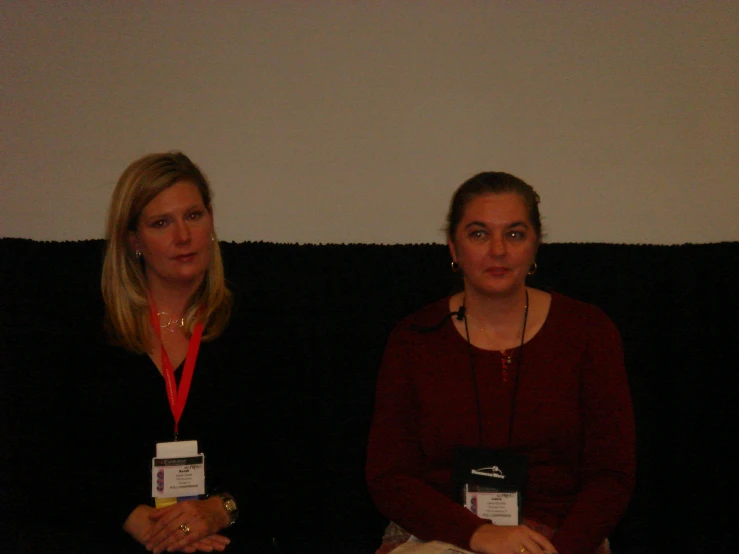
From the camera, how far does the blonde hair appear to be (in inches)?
81.7

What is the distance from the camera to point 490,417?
6.27 feet

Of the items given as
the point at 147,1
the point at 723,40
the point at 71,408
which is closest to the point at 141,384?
the point at 71,408

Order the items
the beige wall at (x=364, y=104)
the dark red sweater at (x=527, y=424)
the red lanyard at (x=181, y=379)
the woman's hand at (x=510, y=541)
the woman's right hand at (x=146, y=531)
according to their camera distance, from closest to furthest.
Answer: the woman's hand at (x=510, y=541), the dark red sweater at (x=527, y=424), the woman's right hand at (x=146, y=531), the red lanyard at (x=181, y=379), the beige wall at (x=364, y=104)

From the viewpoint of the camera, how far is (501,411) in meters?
1.91

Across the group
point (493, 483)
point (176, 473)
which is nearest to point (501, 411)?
point (493, 483)

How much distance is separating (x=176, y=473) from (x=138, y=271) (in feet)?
1.93

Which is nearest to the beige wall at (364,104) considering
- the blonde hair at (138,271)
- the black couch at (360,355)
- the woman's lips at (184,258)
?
the black couch at (360,355)

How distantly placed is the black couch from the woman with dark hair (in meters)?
0.27

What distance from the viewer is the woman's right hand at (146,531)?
1921mm

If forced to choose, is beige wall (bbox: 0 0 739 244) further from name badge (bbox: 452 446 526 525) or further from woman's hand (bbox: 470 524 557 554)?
woman's hand (bbox: 470 524 557 554)

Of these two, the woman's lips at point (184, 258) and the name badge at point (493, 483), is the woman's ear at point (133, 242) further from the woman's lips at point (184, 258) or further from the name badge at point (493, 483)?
the name badge at point (493, 483)

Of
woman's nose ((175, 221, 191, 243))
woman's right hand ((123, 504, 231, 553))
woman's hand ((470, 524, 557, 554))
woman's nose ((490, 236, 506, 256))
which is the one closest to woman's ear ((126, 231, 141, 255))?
woman's nose ((175, 221, 191, 243))

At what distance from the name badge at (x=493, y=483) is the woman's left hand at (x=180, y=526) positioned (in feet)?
2.12

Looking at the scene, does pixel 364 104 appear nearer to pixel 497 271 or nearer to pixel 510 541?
pixel 497 271
